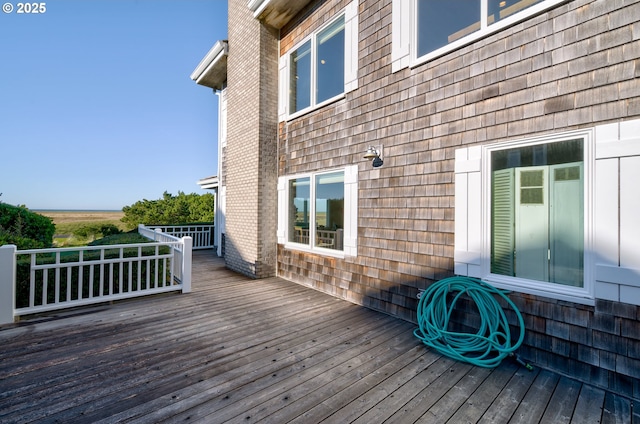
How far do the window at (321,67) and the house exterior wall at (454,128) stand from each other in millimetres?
177

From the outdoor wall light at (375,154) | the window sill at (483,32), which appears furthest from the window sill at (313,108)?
the window sill at (483,32)

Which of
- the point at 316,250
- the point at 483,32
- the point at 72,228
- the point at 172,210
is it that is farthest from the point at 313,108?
the point at 72,228

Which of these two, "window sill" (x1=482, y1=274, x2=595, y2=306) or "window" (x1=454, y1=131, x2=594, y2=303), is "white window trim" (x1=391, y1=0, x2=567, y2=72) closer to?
"window" (x1=454, y1=131, x2=594, y2=303)

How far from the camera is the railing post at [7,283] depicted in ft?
10.3

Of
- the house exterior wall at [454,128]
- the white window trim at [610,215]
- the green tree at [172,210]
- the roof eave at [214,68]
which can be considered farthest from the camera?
the green tree at [172,210]

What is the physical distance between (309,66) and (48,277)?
5.38 m

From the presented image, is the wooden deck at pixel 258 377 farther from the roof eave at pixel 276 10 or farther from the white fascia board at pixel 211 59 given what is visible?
the white fascia board at pixel 211 59

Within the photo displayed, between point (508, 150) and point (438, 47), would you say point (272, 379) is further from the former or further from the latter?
point (438, 47)

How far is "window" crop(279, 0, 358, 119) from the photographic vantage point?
169 inches

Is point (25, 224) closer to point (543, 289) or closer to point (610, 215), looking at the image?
point (543, 289)

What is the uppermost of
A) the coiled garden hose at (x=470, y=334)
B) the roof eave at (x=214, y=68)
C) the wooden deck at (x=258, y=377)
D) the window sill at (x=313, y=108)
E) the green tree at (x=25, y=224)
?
the roof eave at (x=214, y=68)

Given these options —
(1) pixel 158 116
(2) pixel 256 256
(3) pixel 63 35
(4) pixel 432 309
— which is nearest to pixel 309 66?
(2) pixel 256 256

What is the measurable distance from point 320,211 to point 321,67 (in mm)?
2696

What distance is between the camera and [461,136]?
2.97 metres
